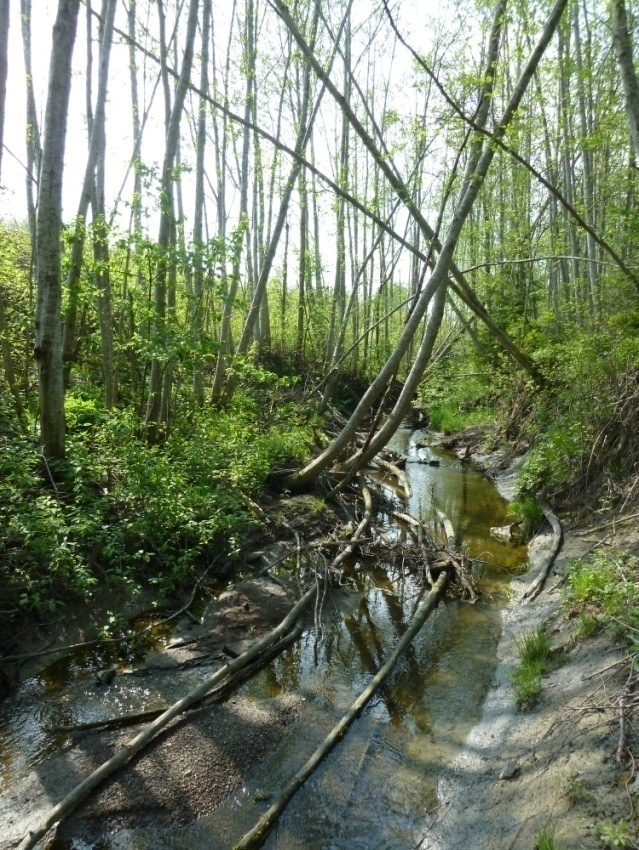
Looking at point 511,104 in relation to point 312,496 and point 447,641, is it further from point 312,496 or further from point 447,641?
point 447,641

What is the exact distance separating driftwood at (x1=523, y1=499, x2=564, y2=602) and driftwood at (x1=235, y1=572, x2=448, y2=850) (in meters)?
1.08

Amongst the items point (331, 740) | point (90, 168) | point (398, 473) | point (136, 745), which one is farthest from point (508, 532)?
point (90, 168)

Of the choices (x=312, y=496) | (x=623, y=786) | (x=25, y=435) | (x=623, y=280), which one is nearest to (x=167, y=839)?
(x=623, y=786)

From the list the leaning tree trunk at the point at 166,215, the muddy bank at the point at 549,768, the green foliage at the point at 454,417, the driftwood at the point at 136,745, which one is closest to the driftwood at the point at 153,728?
the driftwood at the point at 136,745

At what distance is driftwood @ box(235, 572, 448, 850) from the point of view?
3.17 metres

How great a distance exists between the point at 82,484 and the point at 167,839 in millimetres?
3525

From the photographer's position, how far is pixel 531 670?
4.32m

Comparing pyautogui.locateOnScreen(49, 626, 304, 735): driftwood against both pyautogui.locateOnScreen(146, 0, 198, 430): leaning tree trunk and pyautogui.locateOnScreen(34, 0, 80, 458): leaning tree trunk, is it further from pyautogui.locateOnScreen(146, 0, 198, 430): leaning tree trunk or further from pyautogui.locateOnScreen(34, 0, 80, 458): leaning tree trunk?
pyautogui.locateOnScreen(146, 0, 198, 430): leaning tree trunk

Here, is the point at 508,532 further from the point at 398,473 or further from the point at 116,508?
the point at 116,508

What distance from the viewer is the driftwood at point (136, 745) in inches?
117

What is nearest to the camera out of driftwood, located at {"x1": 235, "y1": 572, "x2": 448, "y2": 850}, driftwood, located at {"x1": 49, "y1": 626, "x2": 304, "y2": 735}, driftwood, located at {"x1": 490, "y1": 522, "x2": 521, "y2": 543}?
driftwood, located at {"x1": 235, "y1": 572, "x2": 448, "y2": 850}

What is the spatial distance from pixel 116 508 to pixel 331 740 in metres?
3.42

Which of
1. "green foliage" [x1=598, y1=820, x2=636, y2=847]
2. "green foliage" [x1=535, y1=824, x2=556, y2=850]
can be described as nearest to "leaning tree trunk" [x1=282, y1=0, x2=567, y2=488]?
"green foliage" [x1=535, y1=824, x2=556, y2=850]

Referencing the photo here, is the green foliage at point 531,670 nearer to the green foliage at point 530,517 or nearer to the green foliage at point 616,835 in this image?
the green foliage at point 616,835
